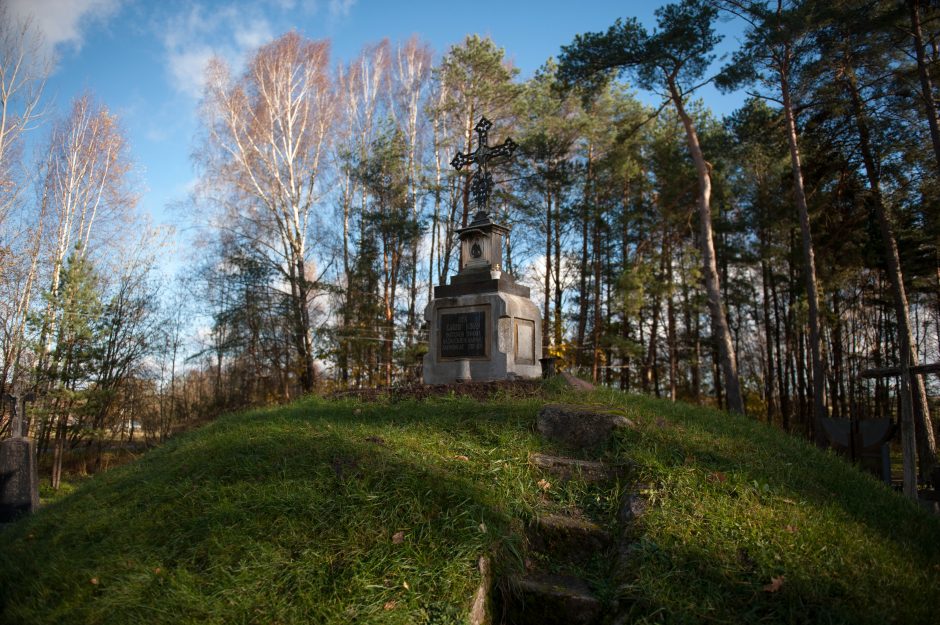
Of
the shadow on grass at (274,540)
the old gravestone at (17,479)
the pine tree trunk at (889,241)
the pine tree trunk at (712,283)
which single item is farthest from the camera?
the pine tree trunk at (712,283)

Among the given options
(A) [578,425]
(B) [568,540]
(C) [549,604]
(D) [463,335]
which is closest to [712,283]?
(D) [463,335]

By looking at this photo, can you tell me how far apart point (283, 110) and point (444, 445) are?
15.6 m

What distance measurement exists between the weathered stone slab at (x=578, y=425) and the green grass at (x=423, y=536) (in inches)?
8.2

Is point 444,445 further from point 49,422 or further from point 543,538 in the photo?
point 49,422

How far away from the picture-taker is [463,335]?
28.9 ft

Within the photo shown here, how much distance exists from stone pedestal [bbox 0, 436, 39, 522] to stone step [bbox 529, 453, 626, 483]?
632 centimetres

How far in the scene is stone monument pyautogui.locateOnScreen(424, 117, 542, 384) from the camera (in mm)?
8469

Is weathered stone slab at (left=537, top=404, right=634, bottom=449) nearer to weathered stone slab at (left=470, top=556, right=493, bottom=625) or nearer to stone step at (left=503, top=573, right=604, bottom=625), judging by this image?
stone step at (left=503, top=573, right=604, bottom=625)

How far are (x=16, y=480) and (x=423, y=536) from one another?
20.6ft

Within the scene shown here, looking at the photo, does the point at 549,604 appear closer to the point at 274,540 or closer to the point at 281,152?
the point at 274,540

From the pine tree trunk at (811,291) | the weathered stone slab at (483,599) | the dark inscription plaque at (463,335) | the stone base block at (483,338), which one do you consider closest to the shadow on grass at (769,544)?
the weathered stone slab at (483,599)

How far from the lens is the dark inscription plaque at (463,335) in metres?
8.66

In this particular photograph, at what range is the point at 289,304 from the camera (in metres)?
16.3

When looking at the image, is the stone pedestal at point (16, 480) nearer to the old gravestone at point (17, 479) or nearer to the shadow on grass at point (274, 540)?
the old gravestone at point (17, 479)
